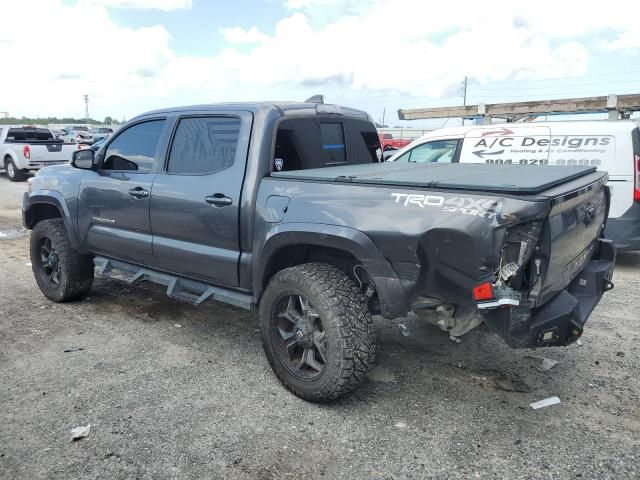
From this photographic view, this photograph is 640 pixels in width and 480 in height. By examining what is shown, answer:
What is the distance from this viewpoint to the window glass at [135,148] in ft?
14.1

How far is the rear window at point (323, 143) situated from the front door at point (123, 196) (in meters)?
1.17

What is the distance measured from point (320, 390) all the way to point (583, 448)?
1490 millimetres

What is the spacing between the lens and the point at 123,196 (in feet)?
14.4

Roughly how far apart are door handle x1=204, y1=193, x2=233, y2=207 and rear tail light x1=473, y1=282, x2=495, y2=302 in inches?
70.5

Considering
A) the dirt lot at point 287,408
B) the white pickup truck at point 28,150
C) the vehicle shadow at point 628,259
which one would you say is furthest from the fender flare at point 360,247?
the white pickup truck at point 28,150

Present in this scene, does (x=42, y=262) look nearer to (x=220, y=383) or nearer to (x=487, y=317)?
(x=220, y=383)

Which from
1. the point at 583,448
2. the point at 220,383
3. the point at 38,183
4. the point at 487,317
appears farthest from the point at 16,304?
the point at 583,448

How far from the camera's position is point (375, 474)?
262cm

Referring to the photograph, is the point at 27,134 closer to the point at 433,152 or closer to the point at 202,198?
the point at 433,152

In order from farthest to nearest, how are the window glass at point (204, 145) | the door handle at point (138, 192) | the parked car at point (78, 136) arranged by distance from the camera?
the parked car at point (78, 136), the door handle at point (138, 192), the window glass at point (204, 145)

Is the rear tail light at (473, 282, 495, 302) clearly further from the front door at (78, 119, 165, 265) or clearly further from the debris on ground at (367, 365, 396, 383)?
the front door at (78, 119, 165, 265)

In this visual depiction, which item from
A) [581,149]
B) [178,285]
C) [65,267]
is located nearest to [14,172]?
[65,267]

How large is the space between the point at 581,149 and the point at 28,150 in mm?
15113

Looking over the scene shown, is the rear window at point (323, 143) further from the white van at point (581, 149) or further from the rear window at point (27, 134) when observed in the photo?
the rear window at point (27, 134)
